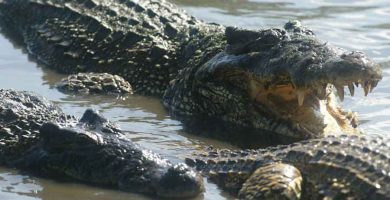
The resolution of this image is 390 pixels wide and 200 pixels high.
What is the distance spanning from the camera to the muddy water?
23.3ft

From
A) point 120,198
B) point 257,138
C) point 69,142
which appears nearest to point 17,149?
point 69,142

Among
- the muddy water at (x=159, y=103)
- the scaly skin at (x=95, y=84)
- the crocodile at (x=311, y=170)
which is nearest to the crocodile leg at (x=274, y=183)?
the crocodile at (x=311, y=170)

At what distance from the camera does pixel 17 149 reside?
7504mm

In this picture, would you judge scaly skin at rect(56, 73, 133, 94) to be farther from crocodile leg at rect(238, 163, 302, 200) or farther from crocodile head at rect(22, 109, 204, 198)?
crocodile leg at rect(238, 163, 302, 200)

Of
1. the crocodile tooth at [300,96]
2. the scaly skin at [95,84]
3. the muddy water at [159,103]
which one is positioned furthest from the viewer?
the scaly skin at [95,84]

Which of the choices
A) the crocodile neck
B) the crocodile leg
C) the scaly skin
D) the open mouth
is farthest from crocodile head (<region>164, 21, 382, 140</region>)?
the crocodile leg

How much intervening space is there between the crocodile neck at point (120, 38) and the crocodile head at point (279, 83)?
51cm

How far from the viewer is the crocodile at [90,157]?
6805mm

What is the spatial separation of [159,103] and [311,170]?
3520mm

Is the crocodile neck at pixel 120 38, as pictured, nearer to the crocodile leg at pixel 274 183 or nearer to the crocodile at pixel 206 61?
the crocodile at pixel 206 61

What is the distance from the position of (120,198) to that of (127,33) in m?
4.41

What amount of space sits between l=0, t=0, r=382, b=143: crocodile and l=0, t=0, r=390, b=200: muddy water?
0.27 m

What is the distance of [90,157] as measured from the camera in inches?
281

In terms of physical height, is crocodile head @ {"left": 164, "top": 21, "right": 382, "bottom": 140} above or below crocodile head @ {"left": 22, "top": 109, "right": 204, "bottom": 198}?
above
